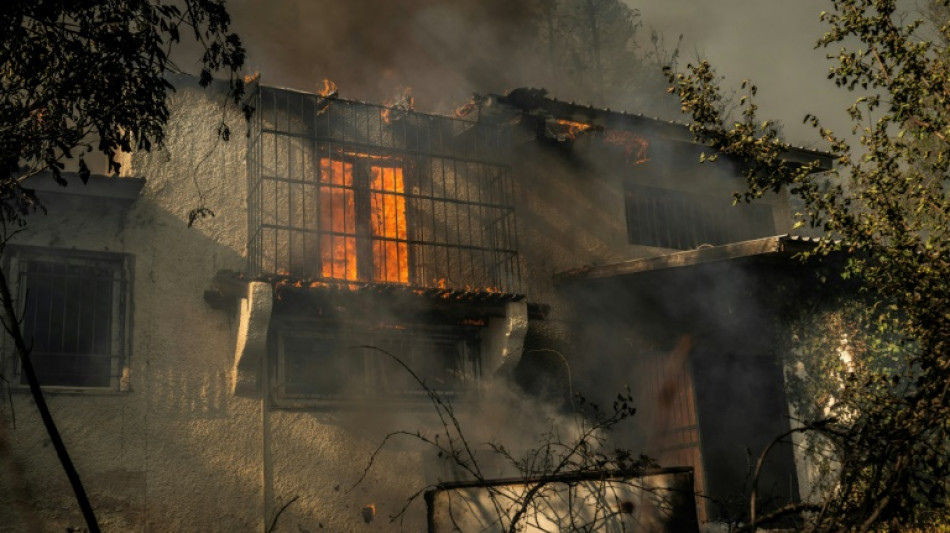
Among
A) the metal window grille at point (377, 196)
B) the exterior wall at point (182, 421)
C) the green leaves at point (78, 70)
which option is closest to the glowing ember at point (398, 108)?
the metal window grille at point (377, 196)

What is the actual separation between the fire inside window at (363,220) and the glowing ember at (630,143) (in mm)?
3302

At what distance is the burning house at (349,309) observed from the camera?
959 cm

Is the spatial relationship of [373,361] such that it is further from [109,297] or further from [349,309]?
[109,297]

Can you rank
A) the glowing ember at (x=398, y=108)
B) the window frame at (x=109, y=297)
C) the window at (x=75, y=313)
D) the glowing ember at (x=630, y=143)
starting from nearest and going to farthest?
the window frame at (x=109, y=297) < the window at (x=75, y=313) < the glowing ember at (x=398, y=108) < the glowing ember at (x=630, y=143)

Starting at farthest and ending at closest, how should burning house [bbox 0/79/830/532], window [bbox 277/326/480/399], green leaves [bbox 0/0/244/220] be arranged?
1. window [bbox 277/326/480/399]
2. burning house [bbox 0/79/830/532]
3. green leaves [bbox 0/0/244/220]

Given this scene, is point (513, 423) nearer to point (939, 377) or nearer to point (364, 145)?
point (364, 145)

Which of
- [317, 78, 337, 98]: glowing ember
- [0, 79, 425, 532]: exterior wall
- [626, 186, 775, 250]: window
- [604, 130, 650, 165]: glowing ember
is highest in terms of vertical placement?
[317, 78, 337, 98]: glowing ember

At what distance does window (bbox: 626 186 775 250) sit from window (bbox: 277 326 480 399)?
3647 mm

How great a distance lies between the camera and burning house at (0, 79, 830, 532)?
959 cm

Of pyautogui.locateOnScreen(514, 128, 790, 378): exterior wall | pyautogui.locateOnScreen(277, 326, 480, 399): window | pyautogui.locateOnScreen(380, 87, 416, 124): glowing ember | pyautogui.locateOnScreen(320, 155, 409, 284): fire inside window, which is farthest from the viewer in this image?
pyautogui.locateOnScreen(514, 128, 790, 378): exterior wall

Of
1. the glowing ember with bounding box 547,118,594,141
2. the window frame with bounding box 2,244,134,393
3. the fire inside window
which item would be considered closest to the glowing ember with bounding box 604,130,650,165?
the glowing ember with bounding box 547,118,594,141

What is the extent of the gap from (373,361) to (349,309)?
787 mm

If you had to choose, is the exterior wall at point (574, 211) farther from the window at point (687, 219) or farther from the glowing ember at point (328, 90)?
the glowing ember at point (328, 90)

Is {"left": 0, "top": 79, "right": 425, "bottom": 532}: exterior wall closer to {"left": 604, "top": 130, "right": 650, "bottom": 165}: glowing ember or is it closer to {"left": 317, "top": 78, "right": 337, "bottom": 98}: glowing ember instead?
→ {"left": 317, "top": 78, "right": 337, "bottom": 98}: glowing ember
